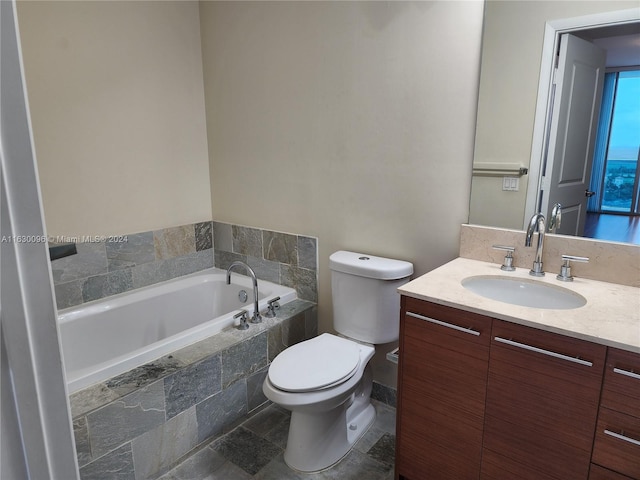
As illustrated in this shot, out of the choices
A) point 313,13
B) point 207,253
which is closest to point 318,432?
point 207,253

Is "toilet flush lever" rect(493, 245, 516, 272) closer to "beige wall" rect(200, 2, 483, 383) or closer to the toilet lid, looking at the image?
"beige wall" rect(200, 2, 483, 383)

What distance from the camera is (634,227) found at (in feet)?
5.37

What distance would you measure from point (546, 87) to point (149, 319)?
2.48 meters

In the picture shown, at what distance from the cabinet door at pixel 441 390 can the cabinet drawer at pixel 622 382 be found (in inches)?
13.7

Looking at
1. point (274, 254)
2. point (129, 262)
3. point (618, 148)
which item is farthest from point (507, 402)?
point (129, 262)

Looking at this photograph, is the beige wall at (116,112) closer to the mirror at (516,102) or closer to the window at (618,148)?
the mirror at (516,102)

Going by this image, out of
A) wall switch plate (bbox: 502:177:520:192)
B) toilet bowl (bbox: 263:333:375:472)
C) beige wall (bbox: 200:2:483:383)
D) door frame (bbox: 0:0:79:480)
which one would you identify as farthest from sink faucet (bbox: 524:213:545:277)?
door frame (bbox: 0:0:79:480)

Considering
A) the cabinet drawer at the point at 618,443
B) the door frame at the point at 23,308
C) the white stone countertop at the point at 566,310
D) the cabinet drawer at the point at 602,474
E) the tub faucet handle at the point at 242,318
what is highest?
the door frame at the point at 23,308

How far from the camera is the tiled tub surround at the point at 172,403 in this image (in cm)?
166

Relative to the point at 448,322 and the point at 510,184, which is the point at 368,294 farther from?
the point at 510,184

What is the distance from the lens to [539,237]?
5.72 feet

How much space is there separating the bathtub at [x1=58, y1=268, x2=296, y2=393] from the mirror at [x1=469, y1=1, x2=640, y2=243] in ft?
4.51

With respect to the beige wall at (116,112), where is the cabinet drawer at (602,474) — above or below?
below

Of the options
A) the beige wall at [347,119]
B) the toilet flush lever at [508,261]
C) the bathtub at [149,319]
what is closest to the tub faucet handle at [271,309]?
the bathtub at [149,319]
